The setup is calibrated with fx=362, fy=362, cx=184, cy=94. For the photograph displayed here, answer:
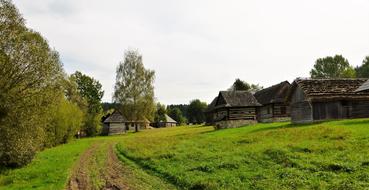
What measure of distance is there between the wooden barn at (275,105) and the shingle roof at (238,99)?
1513mm

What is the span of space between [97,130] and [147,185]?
2460 inches

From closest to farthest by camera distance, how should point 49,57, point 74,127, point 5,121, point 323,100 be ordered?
point 5,121 < point 49,57 < point 323,100 < point 74,127

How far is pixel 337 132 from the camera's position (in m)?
24.0

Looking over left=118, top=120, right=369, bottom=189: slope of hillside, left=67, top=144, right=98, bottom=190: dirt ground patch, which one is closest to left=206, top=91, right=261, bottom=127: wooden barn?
left=118, top=120, right=369, bottom=189: slope of hillside

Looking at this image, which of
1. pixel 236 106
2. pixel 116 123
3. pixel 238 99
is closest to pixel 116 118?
pixel 116 123

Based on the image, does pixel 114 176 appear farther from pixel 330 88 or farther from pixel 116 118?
pixel 116 118

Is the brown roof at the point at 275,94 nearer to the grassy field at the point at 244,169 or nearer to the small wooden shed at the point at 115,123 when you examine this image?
the grassy field at the point at 244,169

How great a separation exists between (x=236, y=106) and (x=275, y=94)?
657 cm

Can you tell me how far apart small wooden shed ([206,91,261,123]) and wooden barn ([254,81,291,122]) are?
1405 millimetres

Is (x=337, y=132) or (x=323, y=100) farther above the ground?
(x=323, y=100)

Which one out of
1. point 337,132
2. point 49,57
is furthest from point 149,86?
point 337,132

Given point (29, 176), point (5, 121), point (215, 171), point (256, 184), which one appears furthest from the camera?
point (5, 121)

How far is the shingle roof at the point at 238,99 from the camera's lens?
5479 cm

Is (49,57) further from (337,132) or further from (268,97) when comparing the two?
(268,97)
